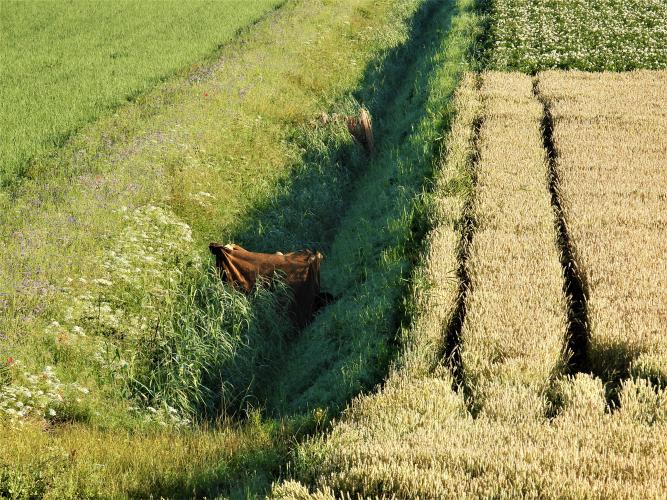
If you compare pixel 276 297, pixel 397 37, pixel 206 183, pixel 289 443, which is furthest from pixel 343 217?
pixel 397 37

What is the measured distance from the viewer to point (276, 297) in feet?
34.8

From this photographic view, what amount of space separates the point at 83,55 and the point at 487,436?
54.4ft

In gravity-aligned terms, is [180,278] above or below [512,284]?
below

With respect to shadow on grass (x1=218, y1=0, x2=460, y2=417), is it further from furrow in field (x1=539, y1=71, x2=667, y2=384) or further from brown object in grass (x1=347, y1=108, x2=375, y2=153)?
furrow in field (x1=539, y1=71, x2=667, y2=384)

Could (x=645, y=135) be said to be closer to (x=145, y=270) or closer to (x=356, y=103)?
(x=356, y=103)

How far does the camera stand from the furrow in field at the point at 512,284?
22.4ft

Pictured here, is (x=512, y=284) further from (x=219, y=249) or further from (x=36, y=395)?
(x=36, y=395)

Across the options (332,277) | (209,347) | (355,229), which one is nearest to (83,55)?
(355,229)

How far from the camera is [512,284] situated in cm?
856

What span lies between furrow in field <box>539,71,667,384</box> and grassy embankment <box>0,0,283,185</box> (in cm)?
834

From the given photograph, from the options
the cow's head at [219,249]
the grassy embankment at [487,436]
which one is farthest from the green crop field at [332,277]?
the cow's head at [219,249]

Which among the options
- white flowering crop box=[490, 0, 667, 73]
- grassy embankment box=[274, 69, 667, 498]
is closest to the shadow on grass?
grassy embankment box=[274, 69, 667, 498]

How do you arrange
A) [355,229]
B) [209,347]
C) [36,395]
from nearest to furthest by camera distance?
[36,395], [209,347], [355,229]

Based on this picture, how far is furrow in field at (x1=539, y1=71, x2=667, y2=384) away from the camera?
7297mm
